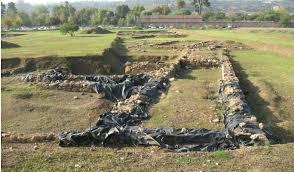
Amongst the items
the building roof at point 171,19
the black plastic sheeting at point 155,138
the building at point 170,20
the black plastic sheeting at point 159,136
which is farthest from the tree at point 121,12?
the black plastic sheeting at point 155,138

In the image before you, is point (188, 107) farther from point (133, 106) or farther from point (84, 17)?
point (84, 17)

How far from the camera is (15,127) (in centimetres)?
1416

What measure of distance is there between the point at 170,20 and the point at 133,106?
92097 mm

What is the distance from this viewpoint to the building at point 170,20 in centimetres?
10219

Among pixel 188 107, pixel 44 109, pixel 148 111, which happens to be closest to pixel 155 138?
pixel 148 111

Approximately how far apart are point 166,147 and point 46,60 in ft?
52.9

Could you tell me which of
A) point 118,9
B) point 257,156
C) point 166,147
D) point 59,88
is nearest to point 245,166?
point 257,156

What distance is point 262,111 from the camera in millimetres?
15703

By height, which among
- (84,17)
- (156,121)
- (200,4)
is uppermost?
(200,4)

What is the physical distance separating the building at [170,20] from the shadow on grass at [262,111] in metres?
79.3

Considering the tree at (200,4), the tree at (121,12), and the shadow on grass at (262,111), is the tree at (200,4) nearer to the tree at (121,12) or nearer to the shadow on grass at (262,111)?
the tree at (121,12)

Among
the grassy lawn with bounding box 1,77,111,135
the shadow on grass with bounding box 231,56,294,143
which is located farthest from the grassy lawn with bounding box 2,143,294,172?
the grassy lawn with bounding box 1,77,111,135

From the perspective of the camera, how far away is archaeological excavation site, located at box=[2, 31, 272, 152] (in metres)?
11.3

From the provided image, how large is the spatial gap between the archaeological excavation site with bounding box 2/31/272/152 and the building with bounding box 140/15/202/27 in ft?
247
